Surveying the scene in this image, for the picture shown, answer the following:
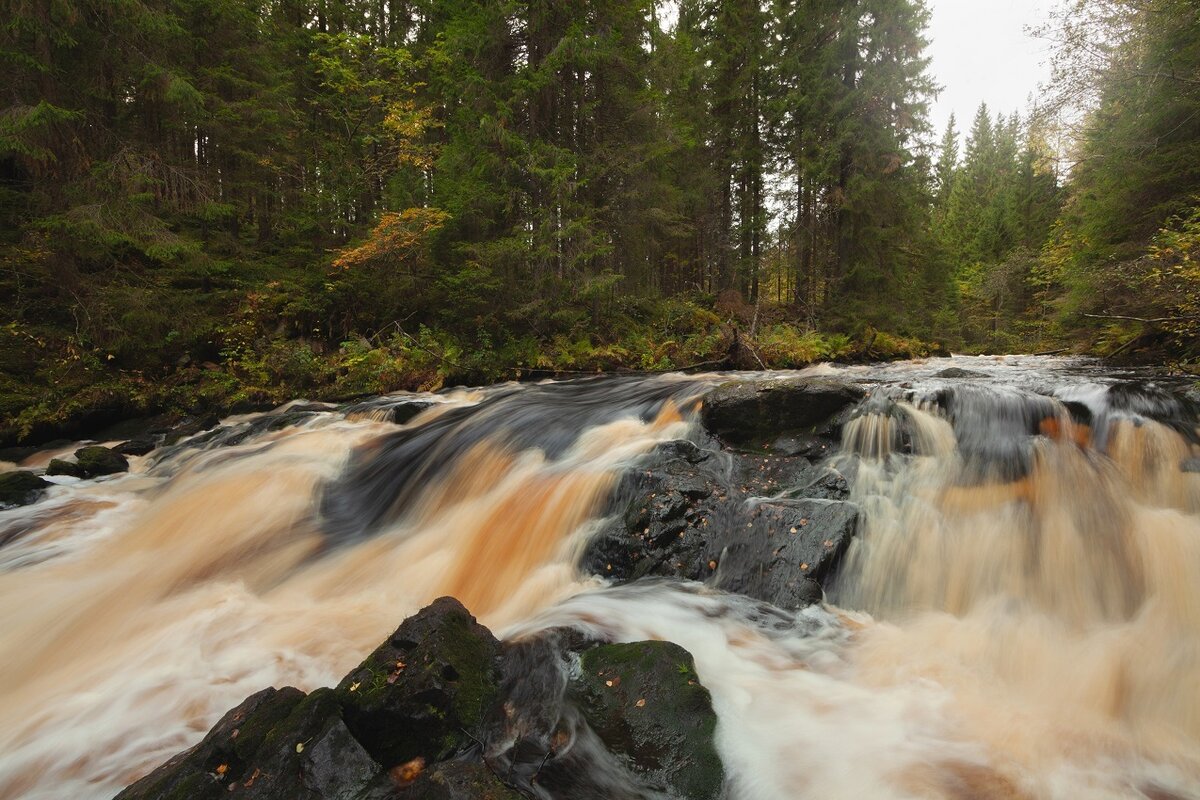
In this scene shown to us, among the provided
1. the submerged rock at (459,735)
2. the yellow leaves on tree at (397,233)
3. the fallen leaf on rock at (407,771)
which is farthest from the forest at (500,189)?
the fallen leaf on rock at (407,771)

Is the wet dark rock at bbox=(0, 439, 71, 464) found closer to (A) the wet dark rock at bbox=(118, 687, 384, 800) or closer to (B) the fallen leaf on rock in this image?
(A) the wet dark rock at bbox=(118, 687, 384, 800)

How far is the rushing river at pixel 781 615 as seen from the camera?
2.34 metres

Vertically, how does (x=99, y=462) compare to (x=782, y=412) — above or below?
below

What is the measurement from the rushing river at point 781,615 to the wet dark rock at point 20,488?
169mm

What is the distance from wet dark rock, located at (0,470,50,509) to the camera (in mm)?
5547

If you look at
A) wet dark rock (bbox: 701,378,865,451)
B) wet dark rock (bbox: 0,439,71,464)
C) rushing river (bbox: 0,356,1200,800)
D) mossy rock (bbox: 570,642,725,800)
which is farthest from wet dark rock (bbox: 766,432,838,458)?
wet dark rock (bbox: 0,439,71,464)

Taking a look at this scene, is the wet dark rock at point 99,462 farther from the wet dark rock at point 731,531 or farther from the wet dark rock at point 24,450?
the wet dark rock at point 731,531

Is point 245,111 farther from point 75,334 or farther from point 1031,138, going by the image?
point 1031,138

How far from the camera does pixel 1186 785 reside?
6.83 feet

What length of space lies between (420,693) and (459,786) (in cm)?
53

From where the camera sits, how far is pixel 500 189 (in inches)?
465

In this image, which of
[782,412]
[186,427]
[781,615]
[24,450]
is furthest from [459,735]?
[24,450]

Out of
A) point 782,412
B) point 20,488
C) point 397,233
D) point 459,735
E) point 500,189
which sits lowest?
point 459,735

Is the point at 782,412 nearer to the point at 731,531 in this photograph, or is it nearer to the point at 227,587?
the point at 731,531
